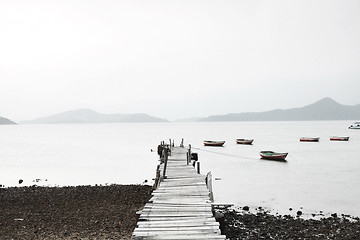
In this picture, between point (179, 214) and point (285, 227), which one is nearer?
point (179, 214)

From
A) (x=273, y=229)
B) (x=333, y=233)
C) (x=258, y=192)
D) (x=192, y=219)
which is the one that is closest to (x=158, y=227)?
(x=192, y=219)

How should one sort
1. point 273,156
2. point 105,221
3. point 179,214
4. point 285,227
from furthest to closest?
point 273,156, point 285,227, point 105,221, point 179,214

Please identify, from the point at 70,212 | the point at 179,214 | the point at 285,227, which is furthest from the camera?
the point at 70,212

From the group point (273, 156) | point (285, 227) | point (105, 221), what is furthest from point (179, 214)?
point (273, 156)

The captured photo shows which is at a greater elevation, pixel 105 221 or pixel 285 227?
pixel 105 221

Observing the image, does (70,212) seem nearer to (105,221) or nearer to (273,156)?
(105,221)

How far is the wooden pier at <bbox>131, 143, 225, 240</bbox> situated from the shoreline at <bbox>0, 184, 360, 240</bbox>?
1.57 metres

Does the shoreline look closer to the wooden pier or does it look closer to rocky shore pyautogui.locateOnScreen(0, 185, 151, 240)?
rocky shore pyautogui.locateOnScreen(0, 185, 151, 240)

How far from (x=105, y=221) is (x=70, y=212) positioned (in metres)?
3.23

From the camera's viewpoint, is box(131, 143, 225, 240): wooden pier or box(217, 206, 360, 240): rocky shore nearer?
box(131, 143, 225, 240): wooden pier

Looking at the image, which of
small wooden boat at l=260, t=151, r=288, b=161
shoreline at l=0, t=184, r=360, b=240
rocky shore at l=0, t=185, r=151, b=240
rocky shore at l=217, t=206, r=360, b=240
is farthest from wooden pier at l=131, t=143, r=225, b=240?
small wooden boat at l=260, t=151, r=288, b=161

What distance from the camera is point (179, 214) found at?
36.9 ft

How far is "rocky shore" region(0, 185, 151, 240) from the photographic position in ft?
50.2

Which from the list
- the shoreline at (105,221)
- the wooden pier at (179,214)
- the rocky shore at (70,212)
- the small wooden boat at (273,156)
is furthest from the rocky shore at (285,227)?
the small wooden boat at (273,156)
